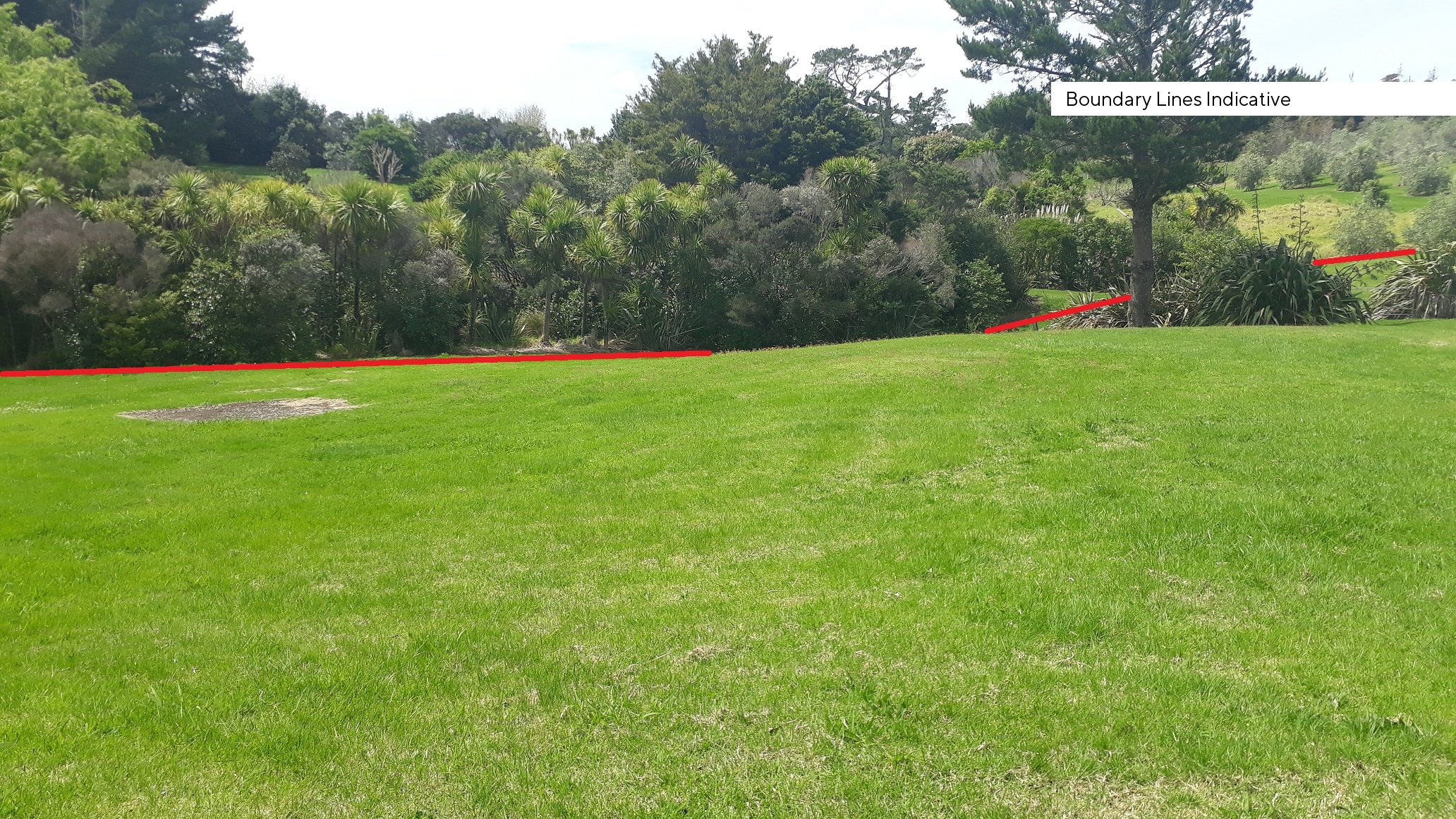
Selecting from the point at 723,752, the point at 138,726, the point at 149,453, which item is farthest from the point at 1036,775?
the point at 149,453

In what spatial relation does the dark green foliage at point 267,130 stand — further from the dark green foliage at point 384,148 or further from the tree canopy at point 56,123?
the tree canopy at point 56,123

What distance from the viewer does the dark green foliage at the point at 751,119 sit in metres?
53.5

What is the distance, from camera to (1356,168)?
2009 inches

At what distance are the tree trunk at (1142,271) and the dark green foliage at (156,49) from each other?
50.5 metres

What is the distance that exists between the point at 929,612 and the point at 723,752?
221 cm

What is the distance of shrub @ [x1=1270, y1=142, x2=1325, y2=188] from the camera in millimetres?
55125

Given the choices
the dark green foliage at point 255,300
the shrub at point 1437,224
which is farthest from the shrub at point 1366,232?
the dark green foliage at point 255,300

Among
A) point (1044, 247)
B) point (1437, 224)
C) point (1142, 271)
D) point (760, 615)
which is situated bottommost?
point (760, 615)

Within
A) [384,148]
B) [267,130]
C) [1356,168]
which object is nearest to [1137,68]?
[1356,168]

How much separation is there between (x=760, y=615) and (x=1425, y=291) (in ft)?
93.5

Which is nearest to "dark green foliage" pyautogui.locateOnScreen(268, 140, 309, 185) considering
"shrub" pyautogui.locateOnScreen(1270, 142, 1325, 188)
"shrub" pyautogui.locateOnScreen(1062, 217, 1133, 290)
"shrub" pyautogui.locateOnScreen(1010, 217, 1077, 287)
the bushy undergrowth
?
"shrub" pyautogui.locateOnScreen(1010, 217, 1077, 287)

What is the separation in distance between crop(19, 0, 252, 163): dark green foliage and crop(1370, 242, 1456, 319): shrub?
189 feet

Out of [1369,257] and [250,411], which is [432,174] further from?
[1369,257]

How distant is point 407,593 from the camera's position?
24.2 ft
